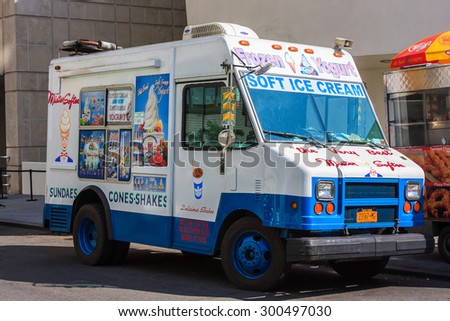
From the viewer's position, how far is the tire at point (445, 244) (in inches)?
458

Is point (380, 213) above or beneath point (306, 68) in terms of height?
beneath

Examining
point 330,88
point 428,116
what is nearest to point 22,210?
point 428,116

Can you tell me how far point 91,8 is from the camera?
89.0 ft

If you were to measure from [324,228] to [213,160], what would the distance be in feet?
5.61

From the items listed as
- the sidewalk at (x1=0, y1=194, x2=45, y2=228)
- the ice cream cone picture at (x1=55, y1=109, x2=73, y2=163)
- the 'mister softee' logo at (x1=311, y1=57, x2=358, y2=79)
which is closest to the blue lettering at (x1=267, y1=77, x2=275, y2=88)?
the 'mister softee' logo at (x1=311, y1=57, x2=358, y2=79)

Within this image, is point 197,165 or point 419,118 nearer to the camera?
point 197,165

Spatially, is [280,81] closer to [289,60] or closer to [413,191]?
[289,60]

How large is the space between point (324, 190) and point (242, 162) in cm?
108

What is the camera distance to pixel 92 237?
39.3 feet

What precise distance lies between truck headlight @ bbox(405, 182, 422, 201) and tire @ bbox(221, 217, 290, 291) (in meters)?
1.80

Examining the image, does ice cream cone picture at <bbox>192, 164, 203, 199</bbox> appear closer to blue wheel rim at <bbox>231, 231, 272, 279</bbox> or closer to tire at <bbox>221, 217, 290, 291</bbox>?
tire at <bbox>221, 217, 290, 291</bbox>

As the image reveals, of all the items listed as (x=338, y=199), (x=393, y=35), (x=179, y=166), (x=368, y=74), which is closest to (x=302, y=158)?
(x=338, y=199)

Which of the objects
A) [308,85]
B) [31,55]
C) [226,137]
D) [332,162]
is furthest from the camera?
[31,55]

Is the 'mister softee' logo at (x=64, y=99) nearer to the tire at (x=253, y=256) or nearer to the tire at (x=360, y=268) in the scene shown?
the tire at (x=253, y=256)
